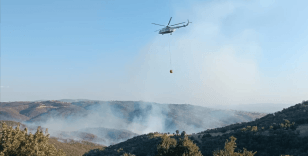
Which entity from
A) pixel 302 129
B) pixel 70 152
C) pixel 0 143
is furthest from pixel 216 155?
pixel 70 152

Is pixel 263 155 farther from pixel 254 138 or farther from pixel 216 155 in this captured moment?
pixel 216 155

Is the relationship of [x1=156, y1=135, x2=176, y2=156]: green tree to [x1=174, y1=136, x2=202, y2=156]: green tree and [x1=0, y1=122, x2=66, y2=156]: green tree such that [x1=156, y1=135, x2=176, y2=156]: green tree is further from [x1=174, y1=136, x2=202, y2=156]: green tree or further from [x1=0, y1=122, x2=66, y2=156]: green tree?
[x1=0, y1=122, x2=66, y2=156]: green tree

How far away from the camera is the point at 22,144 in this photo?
21.9 meters

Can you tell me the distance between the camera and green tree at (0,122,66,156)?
2103 cm

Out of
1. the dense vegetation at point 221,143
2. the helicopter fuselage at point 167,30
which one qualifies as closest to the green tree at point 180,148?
the dense vegetation at point 221,143

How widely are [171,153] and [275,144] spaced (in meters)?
38.5

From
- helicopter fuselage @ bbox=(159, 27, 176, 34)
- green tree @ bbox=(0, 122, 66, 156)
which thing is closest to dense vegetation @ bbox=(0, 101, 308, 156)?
green tree @ bbox=(0, 122, 66, 156)

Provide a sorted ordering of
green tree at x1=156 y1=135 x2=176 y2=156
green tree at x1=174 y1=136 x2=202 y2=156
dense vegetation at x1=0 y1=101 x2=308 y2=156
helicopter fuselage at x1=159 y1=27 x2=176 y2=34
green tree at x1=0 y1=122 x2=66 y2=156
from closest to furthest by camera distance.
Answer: green tree at x1=0 y1=122 x2=66 y2=156 → dense vegetation at x1=0 y1=101 x2=308 y2=156 → green tree at x1=174 y1=136 x2=202 y2=156 → green tree at x1=156 y1=135 x2=176 y2=156 → helicopter fuselage at x1=159 y1=27 x2=176 y2=34

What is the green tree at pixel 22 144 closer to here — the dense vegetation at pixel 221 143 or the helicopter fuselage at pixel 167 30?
the dense vegetation at pixel 221 143

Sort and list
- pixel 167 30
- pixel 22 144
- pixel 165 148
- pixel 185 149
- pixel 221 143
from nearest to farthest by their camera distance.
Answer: pixel 22 144
pixel 185 149
pixel 165 148
pixel 167 30
pixel 221 143

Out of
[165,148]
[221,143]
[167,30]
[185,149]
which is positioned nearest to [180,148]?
[185,149]

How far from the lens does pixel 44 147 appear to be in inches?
851

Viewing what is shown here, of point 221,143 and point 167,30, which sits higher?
point 167,30

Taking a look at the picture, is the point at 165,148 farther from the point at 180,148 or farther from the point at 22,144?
the point at 22,144
